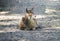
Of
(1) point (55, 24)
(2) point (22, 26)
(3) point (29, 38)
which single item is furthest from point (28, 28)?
(1) point (55, 24)

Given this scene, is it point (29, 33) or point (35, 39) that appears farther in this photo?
point (29, 33)

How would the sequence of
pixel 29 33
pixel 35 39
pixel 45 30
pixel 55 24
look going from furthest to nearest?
pixel 55 24
pixel 45 30
pixel 29 33
pixel 35 39

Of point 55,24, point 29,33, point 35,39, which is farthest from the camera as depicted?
point 55,24

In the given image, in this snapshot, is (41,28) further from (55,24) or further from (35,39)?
(35,39)

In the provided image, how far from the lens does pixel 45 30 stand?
9789 millimetres

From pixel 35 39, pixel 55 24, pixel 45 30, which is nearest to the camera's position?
pixel 35 39

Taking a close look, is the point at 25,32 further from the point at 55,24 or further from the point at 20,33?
the point at 55,24

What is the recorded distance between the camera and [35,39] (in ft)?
27.8

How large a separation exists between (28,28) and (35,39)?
1.10m

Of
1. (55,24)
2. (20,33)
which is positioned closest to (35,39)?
(20,33)

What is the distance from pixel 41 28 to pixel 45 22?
1288 mm

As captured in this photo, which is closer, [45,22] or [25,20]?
[25,20]

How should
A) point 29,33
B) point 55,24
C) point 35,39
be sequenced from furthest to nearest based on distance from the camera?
point 55,24 < point 29,33 < point 35,39

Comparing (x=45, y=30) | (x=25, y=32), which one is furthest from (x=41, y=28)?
(x=25, y=32)
